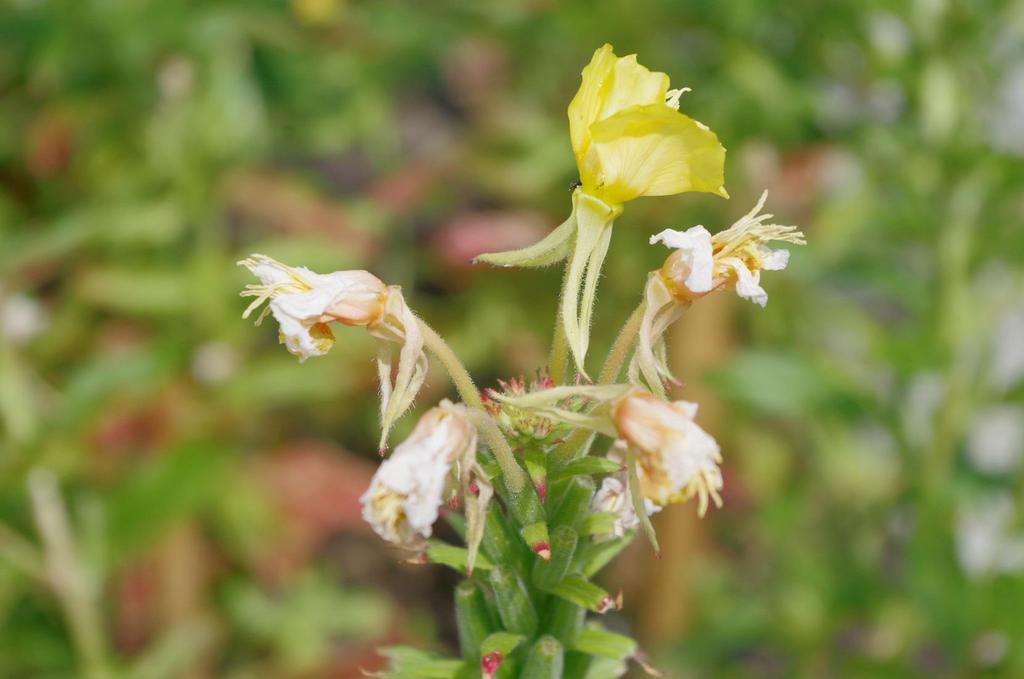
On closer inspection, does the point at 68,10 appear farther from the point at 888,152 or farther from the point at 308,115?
the point at 888,152

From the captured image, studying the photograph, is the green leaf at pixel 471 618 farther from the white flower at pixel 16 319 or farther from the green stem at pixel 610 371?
the white flower at pixel 16 319

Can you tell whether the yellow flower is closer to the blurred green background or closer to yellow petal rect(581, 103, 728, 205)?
yellow petal rect(581, 103, 728, 205)

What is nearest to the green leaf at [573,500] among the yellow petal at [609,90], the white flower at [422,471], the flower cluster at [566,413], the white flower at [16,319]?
the flower cluster at [566,413]

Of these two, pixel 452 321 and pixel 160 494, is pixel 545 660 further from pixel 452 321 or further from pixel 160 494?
pixel 452 321

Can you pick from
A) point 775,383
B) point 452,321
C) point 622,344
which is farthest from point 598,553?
point 452,321

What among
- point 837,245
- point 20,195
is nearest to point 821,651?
point 837,245

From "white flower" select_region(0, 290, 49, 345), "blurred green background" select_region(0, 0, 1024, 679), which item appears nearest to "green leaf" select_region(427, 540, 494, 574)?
"blurred green background" select_region(0, 0, 1024, 679)
